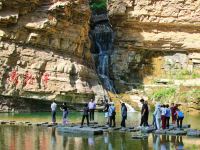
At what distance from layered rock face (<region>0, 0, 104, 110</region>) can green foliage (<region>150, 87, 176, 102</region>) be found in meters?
6.71

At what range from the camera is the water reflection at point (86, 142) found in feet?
67.4

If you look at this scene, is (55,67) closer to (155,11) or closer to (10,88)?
(10,88)

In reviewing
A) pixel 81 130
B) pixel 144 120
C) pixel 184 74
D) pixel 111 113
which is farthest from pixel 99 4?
pixel 81 130

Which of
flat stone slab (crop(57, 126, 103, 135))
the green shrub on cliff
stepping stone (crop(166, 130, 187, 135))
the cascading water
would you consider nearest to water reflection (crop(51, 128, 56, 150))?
flat stone slab (crop(57, 126, 103, 135))

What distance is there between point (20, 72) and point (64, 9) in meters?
7.24

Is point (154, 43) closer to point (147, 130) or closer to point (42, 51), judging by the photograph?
point (42, 51)

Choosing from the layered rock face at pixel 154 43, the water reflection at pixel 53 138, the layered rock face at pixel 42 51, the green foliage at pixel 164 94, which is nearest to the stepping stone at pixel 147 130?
the water reflection at pixel 53 138

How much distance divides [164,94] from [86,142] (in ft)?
88.2

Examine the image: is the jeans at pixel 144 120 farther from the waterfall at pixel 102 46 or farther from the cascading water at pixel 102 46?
the cascading water at pixel 102 46

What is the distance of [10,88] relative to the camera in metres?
41.9

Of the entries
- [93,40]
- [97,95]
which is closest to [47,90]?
[97,95]

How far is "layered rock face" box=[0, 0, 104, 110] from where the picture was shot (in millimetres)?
42031

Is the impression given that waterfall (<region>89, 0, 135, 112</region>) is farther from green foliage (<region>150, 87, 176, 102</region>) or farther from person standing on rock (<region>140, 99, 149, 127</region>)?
person standing on rock (<region>140, 99, 149, 127</region>)

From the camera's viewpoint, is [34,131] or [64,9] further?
[64,9]
